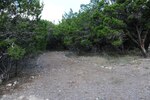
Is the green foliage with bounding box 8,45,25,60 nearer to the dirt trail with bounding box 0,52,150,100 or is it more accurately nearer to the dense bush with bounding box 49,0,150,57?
the dirt trail with bounding box 0,52,150,100

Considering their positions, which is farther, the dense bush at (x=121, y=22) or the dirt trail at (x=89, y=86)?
the dense bush at (x=121, y=22)

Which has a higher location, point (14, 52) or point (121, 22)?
point (121, 22)

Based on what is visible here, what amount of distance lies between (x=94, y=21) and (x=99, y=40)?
1.97 metres

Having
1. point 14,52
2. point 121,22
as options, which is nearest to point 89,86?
point 14,52

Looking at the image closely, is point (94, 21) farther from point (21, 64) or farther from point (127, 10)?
point (21, 64)

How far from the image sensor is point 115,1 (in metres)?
22.2

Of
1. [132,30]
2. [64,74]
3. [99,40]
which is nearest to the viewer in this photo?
[64,74]

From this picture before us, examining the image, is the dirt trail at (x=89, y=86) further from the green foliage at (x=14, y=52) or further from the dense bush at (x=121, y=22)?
the dense bush at (x=121, y=22)

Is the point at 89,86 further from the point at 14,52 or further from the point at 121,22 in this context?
the point at 121,22

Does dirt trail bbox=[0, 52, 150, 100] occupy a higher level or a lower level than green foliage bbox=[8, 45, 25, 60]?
lower

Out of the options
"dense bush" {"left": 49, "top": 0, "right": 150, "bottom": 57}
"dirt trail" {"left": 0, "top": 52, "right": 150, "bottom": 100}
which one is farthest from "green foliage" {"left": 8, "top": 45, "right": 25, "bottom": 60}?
"dense bush" {"left": 49, "top": 0, "right": 150, "bottom": 57}

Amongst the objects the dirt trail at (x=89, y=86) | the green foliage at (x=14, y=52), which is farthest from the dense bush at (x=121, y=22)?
the green foliage at (x=14, y=52)

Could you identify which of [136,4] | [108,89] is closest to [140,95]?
[108,89]

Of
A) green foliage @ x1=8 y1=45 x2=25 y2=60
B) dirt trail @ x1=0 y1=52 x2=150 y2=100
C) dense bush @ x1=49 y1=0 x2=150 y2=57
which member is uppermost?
dense bush @ x1=49 y1=0 x2=150 y2=57
